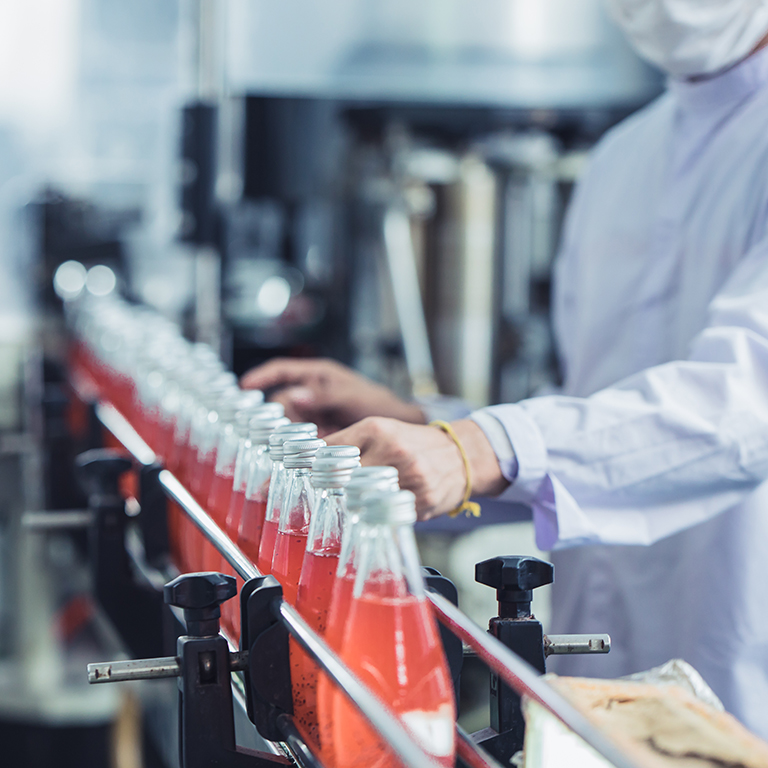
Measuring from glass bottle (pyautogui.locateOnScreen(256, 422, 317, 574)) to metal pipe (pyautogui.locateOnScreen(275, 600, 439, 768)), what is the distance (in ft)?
0.48

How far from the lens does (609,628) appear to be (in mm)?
1423

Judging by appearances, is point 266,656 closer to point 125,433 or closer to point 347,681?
point 347,681

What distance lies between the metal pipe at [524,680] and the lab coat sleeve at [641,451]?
0.36 metres

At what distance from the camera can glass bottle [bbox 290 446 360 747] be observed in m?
0.66

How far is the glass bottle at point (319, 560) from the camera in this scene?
66cm

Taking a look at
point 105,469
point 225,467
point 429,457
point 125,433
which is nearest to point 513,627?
point 429,457

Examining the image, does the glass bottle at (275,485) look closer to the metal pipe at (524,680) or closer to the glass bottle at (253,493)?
the glass bottle at (253,493)

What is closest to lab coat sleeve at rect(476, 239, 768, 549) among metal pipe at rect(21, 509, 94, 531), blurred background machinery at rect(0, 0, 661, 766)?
metal pipe at rect(21, 509, 94, 531)

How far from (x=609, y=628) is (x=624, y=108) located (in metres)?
1.92

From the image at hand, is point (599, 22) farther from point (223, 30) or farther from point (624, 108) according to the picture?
point (223, 30)

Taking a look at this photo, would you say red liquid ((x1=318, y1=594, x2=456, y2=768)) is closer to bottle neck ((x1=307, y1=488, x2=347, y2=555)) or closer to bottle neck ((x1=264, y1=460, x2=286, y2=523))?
bottle neck ((x1=307, y1=488, x2=347, y2=555))

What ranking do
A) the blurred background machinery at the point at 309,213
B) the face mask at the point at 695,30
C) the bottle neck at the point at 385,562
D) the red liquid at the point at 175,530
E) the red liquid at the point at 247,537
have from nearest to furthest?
the bottle neck at the point at 385,562 → the red liquid at the point at 247,537 → the red liquid at the point at 175,530 → the face mask at the point at 695,30 → the blurred background machinery at the point at 309,213

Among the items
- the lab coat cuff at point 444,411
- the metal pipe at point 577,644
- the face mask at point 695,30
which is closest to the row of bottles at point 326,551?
the metal pipe at point 577,644

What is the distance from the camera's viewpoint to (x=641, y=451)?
1.02m
